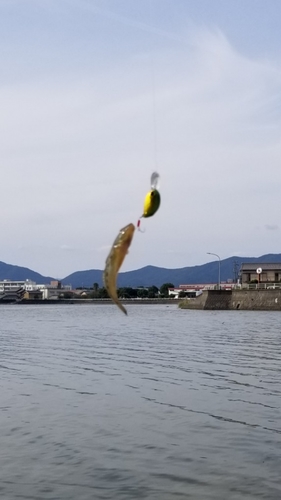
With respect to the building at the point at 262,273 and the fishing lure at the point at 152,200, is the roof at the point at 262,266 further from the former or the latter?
the fishing lure at the point at 152,200

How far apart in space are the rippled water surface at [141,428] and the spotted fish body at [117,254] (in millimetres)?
10090

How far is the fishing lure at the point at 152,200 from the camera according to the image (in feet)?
14.9

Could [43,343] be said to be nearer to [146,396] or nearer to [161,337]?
[161,337]

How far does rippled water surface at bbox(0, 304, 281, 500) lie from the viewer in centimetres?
A: 1466

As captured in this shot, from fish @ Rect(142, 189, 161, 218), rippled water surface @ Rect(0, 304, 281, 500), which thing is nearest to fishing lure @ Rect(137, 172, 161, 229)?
fish @ Rect(142, 189, 161, 218)

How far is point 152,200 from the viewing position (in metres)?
4.57

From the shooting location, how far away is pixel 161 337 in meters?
51.9

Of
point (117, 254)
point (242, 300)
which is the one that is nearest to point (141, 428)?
point (117, 254)

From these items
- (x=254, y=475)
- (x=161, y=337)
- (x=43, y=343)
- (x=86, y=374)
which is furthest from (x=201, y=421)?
(x=161, y=337)

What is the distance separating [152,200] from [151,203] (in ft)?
0.06

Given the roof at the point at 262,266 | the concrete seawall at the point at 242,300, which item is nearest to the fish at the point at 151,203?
the concrete seawall at the point at 242,300

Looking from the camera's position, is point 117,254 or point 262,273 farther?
point 262,273

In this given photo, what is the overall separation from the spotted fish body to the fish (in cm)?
11

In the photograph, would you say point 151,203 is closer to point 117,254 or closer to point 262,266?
point 117,254
